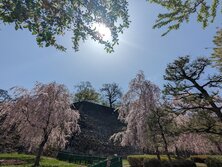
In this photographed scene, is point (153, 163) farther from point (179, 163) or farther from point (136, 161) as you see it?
point (136, 161)

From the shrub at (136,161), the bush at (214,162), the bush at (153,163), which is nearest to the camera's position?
the bush at (214,162)

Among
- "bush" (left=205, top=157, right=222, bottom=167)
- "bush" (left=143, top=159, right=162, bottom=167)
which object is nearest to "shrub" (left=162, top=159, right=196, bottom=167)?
"bush" (left=143, top=159, right=162, bottom=167)

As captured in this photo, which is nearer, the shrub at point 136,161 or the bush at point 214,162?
the bush at point 214,162

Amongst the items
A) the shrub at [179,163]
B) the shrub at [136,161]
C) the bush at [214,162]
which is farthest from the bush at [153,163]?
the bush at [214,162]

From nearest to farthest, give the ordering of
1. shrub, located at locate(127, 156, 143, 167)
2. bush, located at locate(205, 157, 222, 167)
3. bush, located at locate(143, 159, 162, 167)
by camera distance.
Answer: bush, located at locate(205, 157, 222, 167) → bush, located at locate(143, 159, 162, 167) → shrub, located at locate(127, 156, 143, 167)

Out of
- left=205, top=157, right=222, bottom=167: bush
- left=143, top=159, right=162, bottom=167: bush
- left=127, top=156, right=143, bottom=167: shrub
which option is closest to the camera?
left=205, top=157, right=222, bottom=167: bush

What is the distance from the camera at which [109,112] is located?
3803 centimetres

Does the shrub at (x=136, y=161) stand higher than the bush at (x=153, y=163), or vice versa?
the shrub at (x=136, y=161)

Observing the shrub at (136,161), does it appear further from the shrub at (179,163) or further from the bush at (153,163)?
the shrub at (179,163)

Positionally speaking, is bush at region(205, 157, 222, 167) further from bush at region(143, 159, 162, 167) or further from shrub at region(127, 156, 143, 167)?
shrub at region(127, 156, 143, 167)

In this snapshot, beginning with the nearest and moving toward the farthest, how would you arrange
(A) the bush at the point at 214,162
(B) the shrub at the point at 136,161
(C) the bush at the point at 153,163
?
(A) the bush at the point at 214,162 < (C) the bush at the point at 153,163 < (B) the shrub at the point at 136,161

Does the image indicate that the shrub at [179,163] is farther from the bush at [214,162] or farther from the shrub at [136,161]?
the shrub at [136,161]

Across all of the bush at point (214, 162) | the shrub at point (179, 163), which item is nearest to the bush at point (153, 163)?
the shrub at point (179, 163)

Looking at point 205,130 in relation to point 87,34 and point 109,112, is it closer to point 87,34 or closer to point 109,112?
point 87,34
